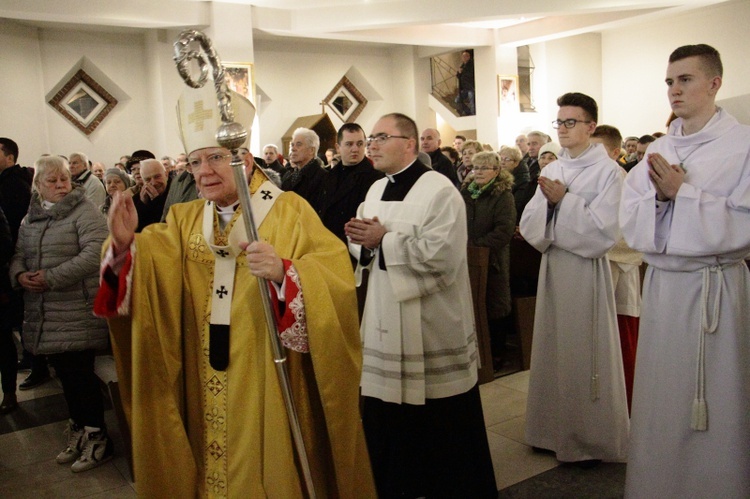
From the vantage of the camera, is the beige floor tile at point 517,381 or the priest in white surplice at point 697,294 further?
the beige floor tile at point 517,381

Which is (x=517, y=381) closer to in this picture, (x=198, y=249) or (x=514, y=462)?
(x=514, y=462)

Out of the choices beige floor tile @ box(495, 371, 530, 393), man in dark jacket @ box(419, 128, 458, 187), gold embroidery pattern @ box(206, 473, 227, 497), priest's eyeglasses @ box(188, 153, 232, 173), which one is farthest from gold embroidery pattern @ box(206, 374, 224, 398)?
man in dark jacket @ box(419, 128, 458, 187)

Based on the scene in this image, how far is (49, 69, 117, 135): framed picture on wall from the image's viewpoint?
1331 centimetres

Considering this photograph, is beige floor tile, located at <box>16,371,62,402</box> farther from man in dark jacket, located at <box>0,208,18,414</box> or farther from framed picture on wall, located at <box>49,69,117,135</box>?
framed picture on wall, located at <box>49,69,117,135</box>

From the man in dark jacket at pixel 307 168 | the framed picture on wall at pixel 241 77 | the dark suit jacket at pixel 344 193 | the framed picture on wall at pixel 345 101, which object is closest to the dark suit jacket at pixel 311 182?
the man in dark jacket at pixel 307 168

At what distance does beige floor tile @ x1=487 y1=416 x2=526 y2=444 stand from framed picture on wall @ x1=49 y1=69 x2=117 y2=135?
11.8 m

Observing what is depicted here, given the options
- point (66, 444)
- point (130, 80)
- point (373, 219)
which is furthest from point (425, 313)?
point (130, 80)

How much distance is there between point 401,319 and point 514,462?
122 cm

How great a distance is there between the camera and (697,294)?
8.87ft

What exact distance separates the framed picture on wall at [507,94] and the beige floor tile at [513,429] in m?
12.6

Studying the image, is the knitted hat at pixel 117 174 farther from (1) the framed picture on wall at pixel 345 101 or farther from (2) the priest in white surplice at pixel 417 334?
(1) the framed picture on wall at pixel 345 101

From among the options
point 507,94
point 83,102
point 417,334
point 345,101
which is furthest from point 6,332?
point 507,94

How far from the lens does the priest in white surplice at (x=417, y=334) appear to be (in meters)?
3.03

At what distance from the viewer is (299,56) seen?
1580 centimetres
